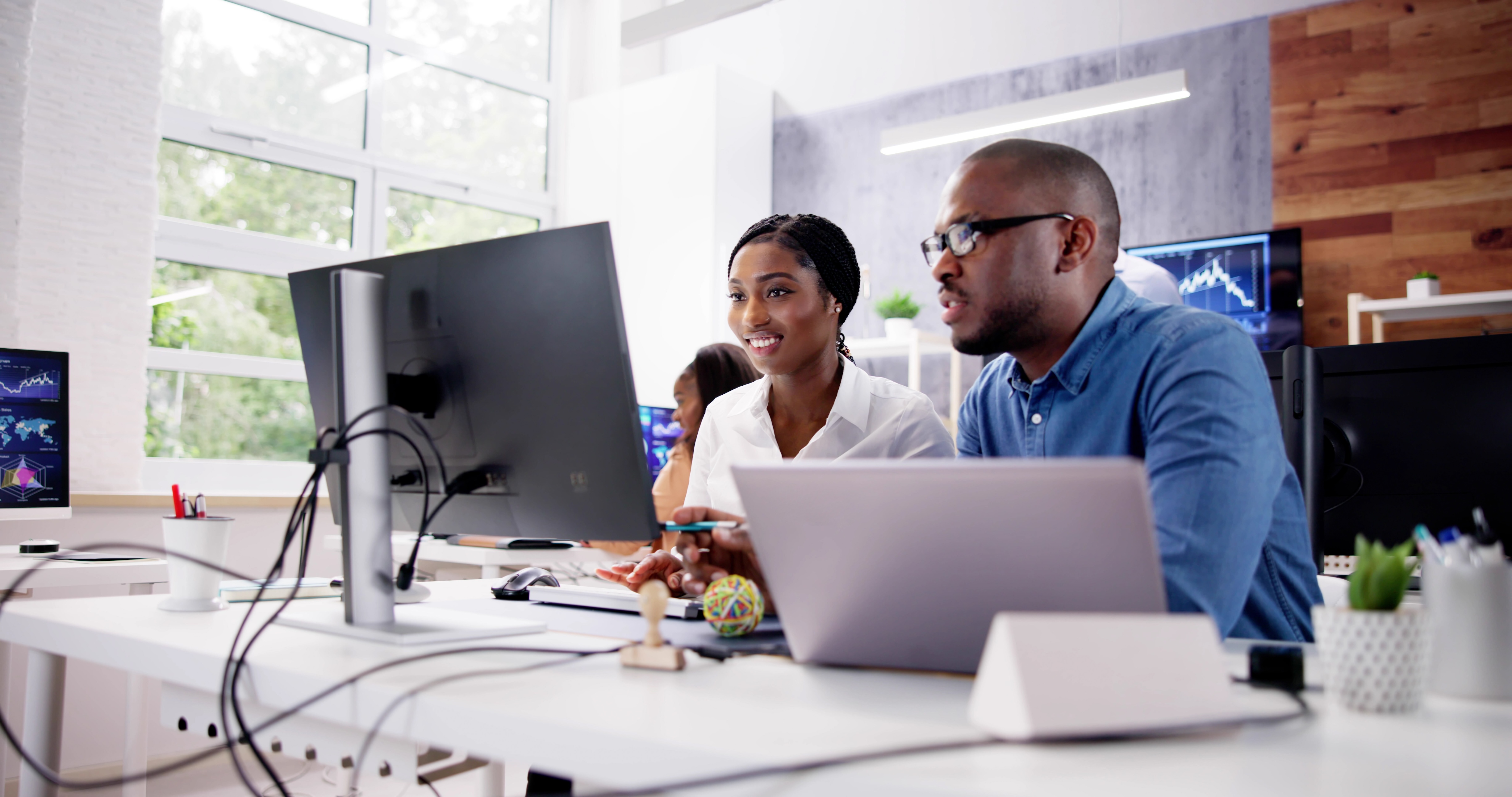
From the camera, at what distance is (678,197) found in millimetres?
5137

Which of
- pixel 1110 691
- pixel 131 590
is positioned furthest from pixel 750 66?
pixel 1110 691

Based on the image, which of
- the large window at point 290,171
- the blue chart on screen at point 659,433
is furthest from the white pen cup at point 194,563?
the large window at point 290,171

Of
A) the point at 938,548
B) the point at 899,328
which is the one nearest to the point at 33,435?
the point at 938,548

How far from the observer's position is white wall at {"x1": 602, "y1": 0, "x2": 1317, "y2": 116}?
14.4ft

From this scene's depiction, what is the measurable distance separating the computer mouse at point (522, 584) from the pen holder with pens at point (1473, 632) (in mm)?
993

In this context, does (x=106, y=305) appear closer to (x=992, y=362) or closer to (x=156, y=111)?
(x=156, y=111)

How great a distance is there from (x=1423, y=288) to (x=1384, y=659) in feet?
11.2

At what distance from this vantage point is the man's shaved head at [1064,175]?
4.35ft

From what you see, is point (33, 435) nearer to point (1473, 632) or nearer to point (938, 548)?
point (938, 548)

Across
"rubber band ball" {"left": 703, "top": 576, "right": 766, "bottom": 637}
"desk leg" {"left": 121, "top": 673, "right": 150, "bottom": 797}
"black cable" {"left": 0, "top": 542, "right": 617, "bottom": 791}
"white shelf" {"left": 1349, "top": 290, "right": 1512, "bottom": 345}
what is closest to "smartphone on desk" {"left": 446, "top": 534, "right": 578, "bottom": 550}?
"desk leg" {"left": 121, "top": 673, "right": 150, "bottom": 797}

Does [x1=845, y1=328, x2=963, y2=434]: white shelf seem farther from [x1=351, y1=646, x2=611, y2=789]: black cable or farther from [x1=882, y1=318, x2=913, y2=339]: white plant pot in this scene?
[x1=351, y1=646, x2=611, y2=789]: black cable

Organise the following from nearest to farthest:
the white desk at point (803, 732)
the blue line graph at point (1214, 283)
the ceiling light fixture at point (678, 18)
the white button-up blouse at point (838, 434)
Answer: the white desk at point (803, 732) → the white button-up blouse at point (838, 434) → the ceiling light fixture at point (678, 18) → the blue line graph at point (1214, 283)

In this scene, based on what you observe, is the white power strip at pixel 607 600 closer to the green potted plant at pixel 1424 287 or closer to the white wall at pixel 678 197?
Answer: the green potted plant at pixel 1424 287

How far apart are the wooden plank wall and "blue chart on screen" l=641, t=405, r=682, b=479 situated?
2.42 meters
